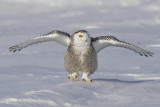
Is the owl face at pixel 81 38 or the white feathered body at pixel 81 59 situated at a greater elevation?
the owl face at pixel 81 38

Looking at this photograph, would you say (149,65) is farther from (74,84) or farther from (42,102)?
(42,102)

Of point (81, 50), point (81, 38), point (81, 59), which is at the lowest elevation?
point (81, 59)

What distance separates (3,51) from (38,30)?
16.6 feet

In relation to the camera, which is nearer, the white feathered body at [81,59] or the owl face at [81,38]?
the owl face at [81,38]

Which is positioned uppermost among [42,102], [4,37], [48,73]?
[4,37]

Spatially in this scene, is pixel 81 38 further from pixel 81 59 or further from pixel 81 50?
pixel 81 59

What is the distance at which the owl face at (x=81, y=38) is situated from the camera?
8.95 metres

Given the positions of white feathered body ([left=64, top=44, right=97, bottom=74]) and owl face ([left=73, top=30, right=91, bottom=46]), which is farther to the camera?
white feathered body ([left=64, top=44, right=97, bottom=74])

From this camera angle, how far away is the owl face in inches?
352

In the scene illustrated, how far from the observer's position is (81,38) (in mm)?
8953

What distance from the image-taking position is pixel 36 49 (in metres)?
15.5

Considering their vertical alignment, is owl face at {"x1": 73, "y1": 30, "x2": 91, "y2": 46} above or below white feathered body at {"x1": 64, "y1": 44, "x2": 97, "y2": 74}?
above

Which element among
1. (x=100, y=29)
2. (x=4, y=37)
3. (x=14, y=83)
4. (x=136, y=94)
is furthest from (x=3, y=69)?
(x=100, y=29)

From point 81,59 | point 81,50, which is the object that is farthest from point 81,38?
point 81,59
